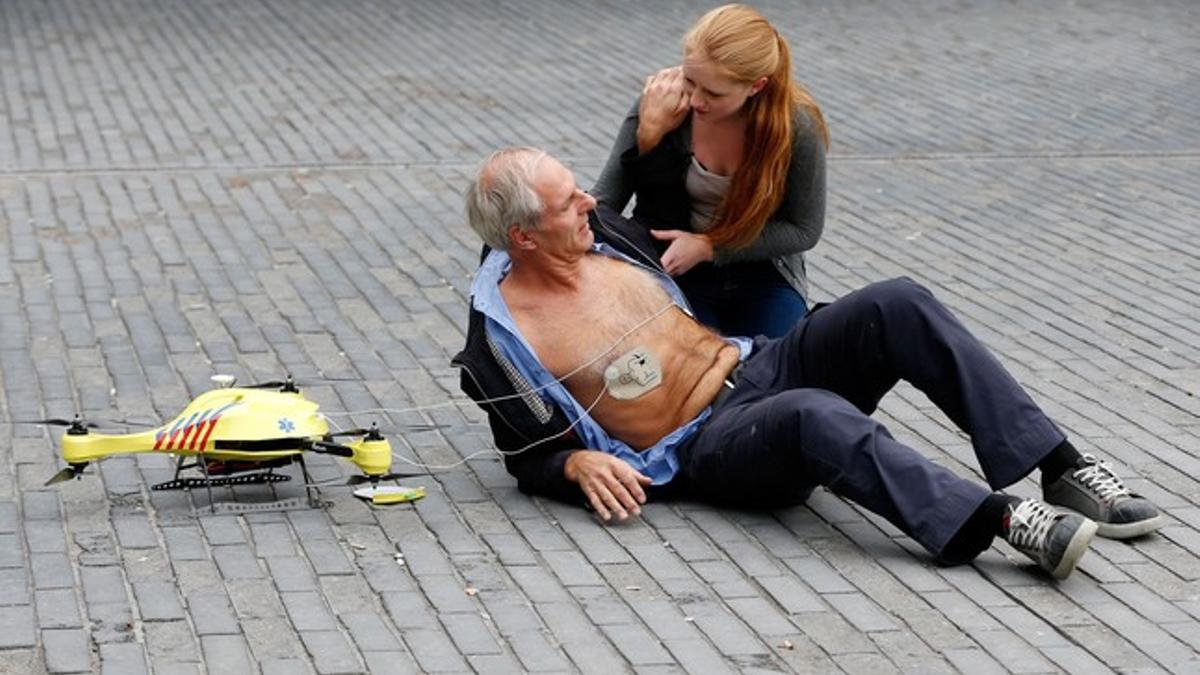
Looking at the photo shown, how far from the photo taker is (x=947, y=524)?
5.43m

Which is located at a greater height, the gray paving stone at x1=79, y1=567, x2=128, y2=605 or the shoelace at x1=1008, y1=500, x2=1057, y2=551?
the shoelace at x1=1008, y1=500, x2=1057, y2=551

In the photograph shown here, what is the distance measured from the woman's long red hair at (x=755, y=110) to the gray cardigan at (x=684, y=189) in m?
0.03

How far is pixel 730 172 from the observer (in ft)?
20.9

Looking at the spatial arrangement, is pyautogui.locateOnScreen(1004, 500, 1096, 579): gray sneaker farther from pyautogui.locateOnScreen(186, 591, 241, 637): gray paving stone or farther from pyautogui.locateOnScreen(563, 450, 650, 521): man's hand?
pyautogui.locateOnScreen(186, 591, 241, 637): gray paving stone

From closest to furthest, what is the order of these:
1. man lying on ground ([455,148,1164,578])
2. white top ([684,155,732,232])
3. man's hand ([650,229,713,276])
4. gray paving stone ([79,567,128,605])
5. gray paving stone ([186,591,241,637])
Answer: gray paving stone ([186,591,241,637]), gray paving stone ([79,567,128,605]), man lying on ground ([455,148,1164,578]), man's hand ([650,229,713,276]), white top ([684,155,732,232])

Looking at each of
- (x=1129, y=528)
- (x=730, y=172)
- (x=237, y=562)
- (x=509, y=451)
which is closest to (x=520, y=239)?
(x=509, y=451)

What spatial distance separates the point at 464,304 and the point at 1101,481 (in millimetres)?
3260

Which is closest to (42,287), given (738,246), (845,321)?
(738,246)

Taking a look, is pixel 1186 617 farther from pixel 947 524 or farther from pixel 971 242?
pixel 971 242

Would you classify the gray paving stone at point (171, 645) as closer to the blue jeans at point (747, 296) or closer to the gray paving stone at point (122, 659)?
the gray paving stone at point (122, 659)

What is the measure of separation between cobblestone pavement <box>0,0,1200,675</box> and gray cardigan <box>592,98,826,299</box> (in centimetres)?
82

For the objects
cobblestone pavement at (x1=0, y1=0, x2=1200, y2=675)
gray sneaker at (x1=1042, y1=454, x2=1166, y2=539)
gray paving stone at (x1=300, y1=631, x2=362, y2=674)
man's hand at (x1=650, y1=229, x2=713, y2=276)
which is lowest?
cobblestone pavement at (x1=0, y1=0, x2=1200, y2=675)

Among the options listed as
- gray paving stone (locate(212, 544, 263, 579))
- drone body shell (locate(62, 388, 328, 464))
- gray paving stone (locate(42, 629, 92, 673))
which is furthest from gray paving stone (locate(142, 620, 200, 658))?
drone body shell (locate(62, 388, 328, 464))

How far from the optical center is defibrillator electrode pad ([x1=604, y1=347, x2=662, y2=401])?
592 cm
